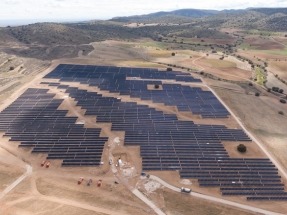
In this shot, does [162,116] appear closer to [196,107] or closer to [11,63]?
[196,107]

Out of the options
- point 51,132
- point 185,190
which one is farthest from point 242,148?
point 51,132

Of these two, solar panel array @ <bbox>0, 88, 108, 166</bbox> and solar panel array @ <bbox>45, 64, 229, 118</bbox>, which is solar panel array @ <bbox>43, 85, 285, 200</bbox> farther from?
solar panel array @ <bbox>45, 64, 229, 118</bbox>

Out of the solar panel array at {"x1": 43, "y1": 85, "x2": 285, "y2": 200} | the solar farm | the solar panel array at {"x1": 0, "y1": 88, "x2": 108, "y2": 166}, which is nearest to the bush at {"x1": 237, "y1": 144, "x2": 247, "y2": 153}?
the solar farm

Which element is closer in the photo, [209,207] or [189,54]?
[209,207]

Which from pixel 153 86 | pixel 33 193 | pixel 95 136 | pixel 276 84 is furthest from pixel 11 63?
pixel 276 84

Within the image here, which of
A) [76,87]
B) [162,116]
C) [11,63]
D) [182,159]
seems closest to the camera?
[182,159]

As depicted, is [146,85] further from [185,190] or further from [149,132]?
[185,190]
